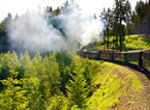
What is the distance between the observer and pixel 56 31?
60.9 m

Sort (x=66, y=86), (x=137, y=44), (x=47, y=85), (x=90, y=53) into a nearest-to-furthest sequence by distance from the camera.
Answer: (x=66, y=86) → (x=47, y=85) → (x=90, y=53) → (x=137, y=44)

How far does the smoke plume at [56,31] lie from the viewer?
52719mm

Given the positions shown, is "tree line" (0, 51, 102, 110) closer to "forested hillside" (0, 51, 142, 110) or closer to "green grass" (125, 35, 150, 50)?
"forested hillside" (0, 51, 142, 110)

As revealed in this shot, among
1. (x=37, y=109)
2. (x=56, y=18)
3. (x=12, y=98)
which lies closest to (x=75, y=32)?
(x=56, y=18)

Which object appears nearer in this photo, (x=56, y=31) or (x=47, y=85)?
(x=47, y=85)

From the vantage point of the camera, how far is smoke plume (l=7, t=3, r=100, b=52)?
52.7 m

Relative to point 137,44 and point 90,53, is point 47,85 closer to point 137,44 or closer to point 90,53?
point 90,53

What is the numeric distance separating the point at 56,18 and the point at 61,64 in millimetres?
24173

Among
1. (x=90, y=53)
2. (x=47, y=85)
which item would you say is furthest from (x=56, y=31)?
(x=47, y=85)

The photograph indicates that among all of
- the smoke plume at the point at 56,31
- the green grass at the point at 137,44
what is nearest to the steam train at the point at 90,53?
the smoke plume at the point at 56,31

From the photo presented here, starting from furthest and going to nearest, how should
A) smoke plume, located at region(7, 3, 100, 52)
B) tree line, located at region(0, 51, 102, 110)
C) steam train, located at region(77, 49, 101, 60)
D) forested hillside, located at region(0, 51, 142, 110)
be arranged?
smoke plume, located at region(7, 3, 100, 52) → steam train, located at region(77, 49, 101, 60) → forested hillside, located at region(0, 51, 142, 110) → tree line, located at region(0, 51, 102, 110)

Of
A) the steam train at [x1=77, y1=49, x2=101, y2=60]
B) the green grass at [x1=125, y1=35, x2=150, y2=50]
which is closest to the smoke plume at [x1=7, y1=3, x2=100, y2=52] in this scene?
the steam train at [x1=77, y1=49, x2=101, y2=60]

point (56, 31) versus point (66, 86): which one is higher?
point (56, 31)

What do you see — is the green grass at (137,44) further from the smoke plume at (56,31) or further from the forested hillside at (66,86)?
the forested hillside at (66,86)
